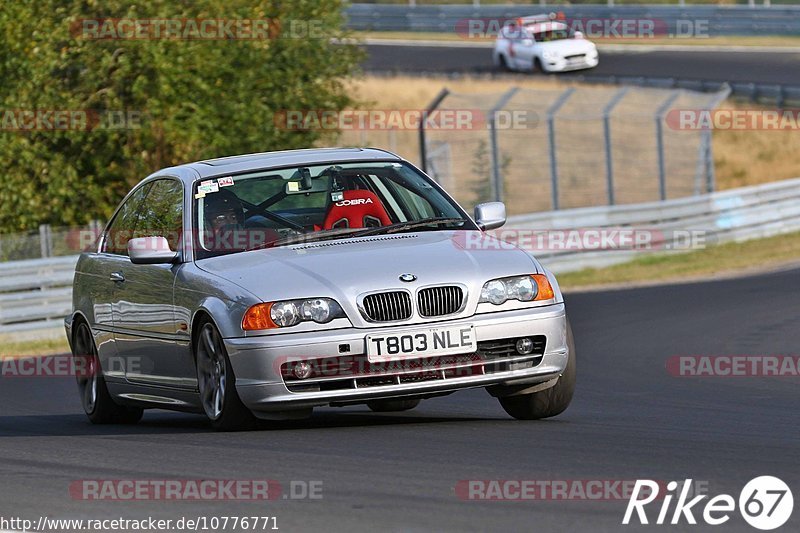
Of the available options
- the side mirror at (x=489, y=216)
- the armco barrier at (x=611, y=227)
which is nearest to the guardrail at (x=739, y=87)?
the armco barrier at (x=611, y=227)

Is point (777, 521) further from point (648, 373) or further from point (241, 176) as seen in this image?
point (648, 373)

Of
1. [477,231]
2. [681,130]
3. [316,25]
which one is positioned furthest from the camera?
[681,130]

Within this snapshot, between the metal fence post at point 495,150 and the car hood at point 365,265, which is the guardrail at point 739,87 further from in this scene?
the car hood at point 365,265

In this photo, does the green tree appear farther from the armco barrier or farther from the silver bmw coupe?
the silver bmw coupe

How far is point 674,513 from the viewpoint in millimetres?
5711

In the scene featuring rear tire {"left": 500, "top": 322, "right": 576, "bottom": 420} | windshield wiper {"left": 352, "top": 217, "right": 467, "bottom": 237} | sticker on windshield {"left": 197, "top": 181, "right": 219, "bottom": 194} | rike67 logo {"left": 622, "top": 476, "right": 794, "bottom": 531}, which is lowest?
rear tire {"left": 500, "top": 322, "right": 576, "bottom": 420}

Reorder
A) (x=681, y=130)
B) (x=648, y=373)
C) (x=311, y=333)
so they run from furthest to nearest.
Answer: (x=681, y=130) < (x=648, y=373) < (x=311, y=333)

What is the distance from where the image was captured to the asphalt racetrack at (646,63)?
42.6m

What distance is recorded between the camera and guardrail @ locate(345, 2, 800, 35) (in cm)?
4947

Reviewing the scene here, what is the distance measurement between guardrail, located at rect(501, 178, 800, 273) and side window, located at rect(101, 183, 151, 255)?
1265 centimetres

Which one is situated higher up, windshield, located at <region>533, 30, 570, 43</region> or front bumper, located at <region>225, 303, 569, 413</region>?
front bumper, located at <region>225, 303, 569, 413</region>

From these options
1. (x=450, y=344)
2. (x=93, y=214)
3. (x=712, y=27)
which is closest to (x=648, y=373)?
(x=450, y=344)

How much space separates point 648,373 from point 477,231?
366 cm

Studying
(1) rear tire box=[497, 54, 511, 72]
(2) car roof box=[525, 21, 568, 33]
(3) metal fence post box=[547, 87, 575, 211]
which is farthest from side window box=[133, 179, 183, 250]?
(1) rear tire box=[497, 54, 511, 72]
